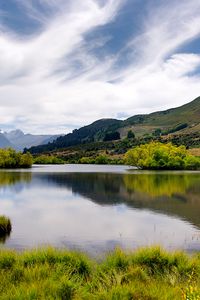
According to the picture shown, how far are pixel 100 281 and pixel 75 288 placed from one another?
2.10 m

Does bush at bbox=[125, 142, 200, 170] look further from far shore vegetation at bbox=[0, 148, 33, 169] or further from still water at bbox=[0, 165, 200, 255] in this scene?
still water at bbox=[0, 165, 200, 255]

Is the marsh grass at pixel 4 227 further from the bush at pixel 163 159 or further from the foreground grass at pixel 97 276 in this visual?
the bush at pixel 163 159

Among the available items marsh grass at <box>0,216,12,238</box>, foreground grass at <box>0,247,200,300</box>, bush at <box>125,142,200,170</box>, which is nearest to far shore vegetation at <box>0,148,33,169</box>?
bush at <box>125,142,200,170</box>

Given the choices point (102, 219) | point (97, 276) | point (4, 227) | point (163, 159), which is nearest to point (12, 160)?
point (163, 159)

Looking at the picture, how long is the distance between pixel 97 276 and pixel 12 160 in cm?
16012

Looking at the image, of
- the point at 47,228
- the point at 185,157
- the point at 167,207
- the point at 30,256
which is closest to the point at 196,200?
the point at 167,207

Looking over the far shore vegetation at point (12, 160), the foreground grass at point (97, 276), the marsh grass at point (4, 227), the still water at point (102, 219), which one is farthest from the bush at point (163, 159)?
the foreground grass at point (97, 276)

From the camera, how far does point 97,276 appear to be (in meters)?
16.3

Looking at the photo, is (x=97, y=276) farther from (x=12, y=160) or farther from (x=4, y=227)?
(x=12, y=160)

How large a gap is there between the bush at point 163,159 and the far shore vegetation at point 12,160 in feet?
155

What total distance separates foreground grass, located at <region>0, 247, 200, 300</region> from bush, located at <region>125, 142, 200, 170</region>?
143 m

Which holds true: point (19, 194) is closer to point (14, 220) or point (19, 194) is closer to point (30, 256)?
point (14, 220)

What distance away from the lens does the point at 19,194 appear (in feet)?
209

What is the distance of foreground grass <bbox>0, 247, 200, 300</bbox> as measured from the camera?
13.4m
